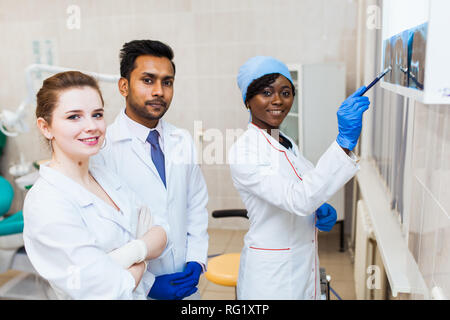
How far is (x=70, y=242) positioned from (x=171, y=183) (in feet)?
1.19

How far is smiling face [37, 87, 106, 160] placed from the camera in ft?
1.98

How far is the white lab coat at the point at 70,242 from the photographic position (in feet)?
1.94

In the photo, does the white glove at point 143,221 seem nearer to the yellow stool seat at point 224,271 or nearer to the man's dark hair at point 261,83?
the man's dark hair at point 261,83

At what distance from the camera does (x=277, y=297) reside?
0.91m

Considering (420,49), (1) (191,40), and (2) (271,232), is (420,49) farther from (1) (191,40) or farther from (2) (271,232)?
(1) (191,40)

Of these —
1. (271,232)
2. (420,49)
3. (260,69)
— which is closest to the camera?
(420,49)

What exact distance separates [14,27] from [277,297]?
1.02 metres

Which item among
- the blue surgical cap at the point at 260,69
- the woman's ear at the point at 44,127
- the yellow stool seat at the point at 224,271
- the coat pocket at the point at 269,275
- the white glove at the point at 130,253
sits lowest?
the yellow stool seat at the point at 224,271

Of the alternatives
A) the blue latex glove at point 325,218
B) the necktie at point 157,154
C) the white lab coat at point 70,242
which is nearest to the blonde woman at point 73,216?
the white lab coat at point 70,242

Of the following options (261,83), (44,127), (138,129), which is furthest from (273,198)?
(44,127)

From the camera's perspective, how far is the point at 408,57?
637 millimetres

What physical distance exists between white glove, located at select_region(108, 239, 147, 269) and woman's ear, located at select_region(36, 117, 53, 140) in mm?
227

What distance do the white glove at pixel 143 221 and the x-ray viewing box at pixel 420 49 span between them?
539 millimetres

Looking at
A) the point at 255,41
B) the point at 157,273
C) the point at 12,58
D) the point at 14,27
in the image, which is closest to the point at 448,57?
the point at 157,273
